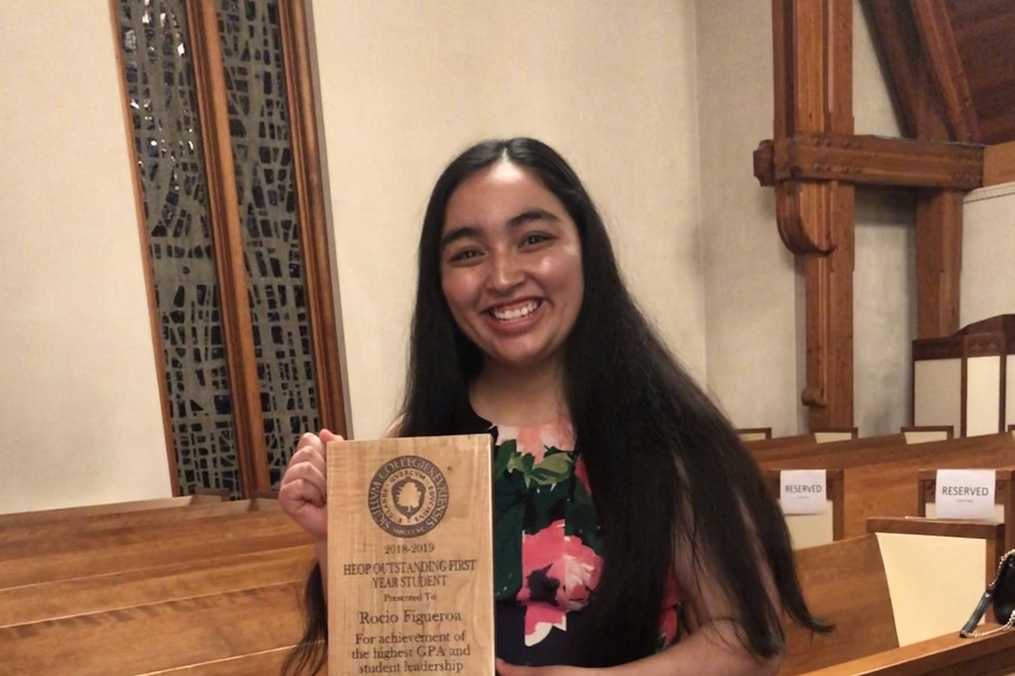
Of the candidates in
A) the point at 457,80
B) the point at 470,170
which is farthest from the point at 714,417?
the point at 457,80

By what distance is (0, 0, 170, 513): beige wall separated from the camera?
262 centimetres

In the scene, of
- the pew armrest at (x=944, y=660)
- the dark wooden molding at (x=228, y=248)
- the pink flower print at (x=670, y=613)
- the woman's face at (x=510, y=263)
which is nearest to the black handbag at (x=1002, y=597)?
the pew armrest at (x=944, y=660)

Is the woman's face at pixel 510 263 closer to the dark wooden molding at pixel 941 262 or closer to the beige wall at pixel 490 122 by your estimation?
the beige wall at pixel 490 122

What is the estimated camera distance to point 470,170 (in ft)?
3.14

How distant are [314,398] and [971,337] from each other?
2.76 m

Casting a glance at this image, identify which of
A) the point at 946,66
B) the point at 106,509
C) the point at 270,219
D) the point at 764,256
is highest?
the point at 946,66

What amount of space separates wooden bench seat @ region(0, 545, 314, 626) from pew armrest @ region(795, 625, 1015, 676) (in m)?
0.94

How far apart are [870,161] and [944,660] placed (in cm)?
305

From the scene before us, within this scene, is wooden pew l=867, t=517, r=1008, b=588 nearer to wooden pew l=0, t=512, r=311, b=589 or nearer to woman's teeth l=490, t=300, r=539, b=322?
woman's teeth l=490, t=300, r=539, b=322

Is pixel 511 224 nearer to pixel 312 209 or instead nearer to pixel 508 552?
pixel 508 552

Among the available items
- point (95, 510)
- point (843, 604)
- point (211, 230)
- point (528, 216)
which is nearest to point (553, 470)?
point (528, 216)

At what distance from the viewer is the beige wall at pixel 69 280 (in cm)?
262

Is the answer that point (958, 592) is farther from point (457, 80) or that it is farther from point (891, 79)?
point (891, 79)

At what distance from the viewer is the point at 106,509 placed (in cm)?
262
